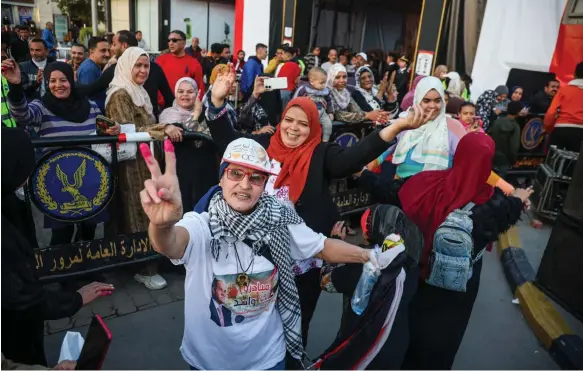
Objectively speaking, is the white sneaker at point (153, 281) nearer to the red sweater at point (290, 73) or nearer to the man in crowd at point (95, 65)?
the man in crowd at point (95, 65)

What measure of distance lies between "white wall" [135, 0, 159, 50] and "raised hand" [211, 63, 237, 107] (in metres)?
20.0

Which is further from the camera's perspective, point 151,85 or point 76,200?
point 151,85

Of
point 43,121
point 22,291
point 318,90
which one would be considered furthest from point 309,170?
point 318,90

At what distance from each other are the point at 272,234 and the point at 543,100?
8463mm

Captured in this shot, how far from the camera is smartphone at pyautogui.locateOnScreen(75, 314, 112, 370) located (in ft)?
5.50

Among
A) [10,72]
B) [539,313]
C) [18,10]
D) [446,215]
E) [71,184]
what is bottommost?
[539,313]

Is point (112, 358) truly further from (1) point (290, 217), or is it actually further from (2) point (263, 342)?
(1) point (290, 217)

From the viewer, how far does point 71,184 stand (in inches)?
132

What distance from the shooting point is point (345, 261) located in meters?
2.15

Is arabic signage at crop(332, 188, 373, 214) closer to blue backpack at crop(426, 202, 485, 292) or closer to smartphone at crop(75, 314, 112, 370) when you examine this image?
blue backpack at crop(426, 202, 485, 292)

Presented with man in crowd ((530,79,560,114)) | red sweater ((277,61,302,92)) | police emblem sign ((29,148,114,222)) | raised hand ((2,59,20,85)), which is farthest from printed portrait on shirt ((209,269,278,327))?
man in crowd ((530,79,560,114))

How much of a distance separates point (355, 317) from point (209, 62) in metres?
12.0

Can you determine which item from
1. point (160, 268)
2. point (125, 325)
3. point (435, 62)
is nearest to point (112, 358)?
point (125, 325)

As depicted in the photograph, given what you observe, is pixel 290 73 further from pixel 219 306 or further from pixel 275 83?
pixel 219 306
